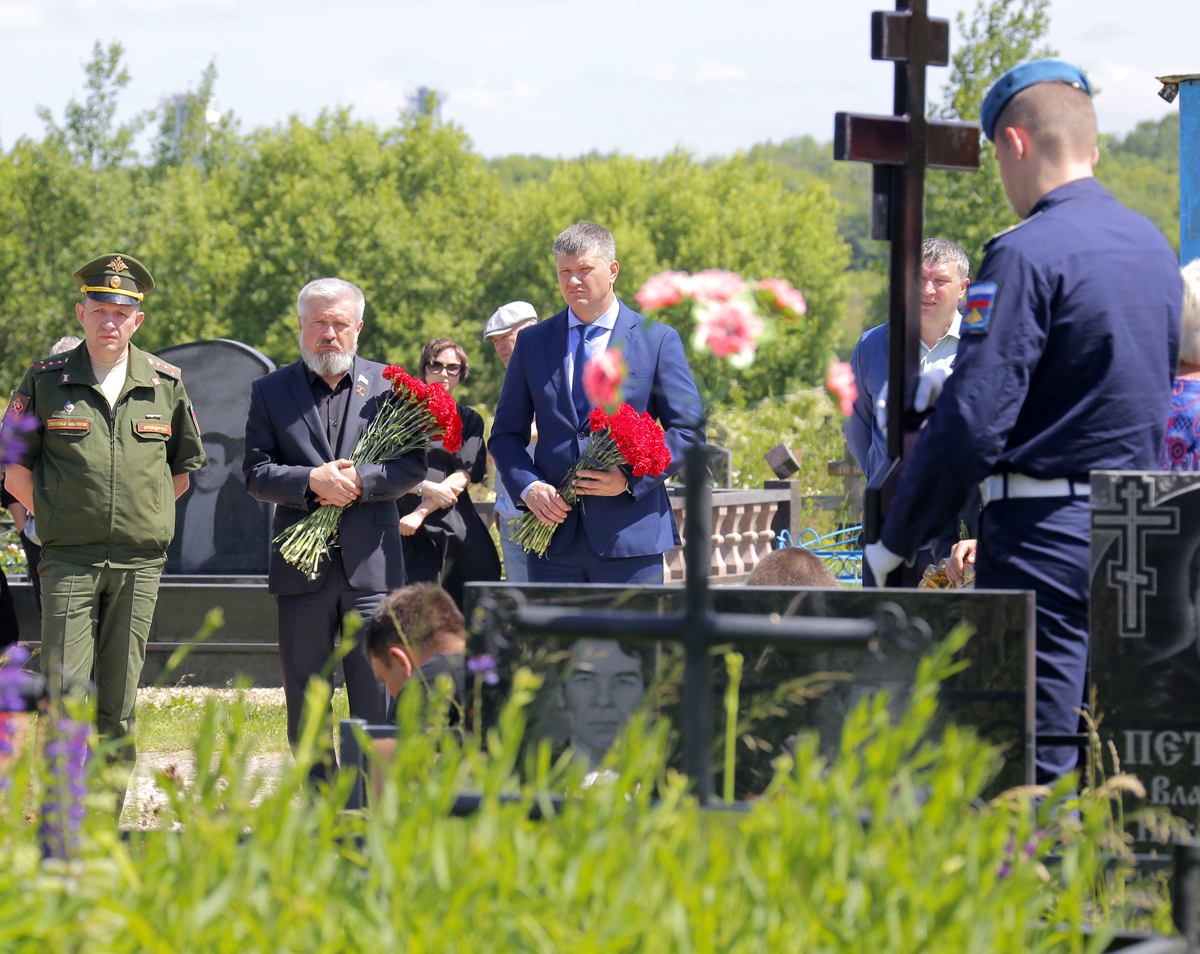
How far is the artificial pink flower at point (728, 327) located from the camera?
2459mm

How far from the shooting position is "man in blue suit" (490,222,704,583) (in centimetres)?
486

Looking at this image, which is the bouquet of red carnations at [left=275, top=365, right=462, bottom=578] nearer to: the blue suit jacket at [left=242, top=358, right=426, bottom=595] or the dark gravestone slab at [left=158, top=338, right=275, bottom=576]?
the blue suit jacket at [left=242, top=358, right=426, bottom=595]

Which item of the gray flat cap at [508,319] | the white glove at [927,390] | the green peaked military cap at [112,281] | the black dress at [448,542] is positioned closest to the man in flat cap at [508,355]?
the gray flat cap at [508,319]

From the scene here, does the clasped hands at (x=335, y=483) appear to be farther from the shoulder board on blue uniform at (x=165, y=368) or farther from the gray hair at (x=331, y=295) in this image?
the shoulder board on blue uniform at (x=165, y=368)

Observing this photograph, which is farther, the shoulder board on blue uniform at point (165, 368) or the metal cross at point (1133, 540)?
the shoulder board on blue uniform at point (165, 368)

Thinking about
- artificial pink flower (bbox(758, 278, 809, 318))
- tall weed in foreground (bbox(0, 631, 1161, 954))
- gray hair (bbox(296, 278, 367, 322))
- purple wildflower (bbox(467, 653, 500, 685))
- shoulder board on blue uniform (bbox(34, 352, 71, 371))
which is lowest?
tall weed in foreground (bbox(0, 631, 1161, 954))

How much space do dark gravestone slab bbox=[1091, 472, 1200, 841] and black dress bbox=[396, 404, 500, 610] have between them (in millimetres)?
3915

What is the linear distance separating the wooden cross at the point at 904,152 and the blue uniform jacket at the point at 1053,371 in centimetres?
13

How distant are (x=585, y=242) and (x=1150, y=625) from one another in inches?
113

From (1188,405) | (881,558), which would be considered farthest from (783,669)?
(1188,405)

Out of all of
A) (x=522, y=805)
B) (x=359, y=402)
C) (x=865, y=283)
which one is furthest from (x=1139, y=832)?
(x=865, y=283)

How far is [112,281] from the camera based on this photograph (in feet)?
17.2

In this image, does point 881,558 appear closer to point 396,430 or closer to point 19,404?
point 396,430

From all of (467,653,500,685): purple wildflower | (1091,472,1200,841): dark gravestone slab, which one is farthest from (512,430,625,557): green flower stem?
(1091,472,1200,841): dark gravestone slab
